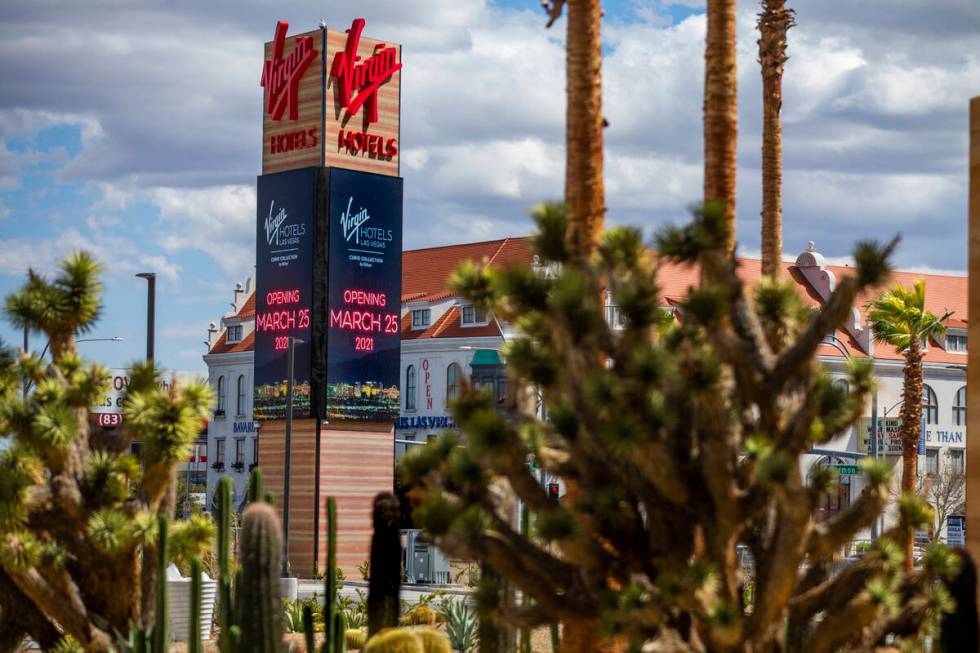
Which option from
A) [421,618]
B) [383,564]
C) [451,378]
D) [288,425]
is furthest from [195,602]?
[451,378]

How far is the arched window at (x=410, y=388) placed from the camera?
7695 cm

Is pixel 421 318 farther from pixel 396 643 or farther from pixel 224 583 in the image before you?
pixel 224 583

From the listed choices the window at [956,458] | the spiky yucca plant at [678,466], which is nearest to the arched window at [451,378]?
the window at [956,458]

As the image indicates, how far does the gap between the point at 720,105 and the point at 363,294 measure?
101 feet

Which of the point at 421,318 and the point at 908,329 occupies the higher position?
the point at 421,318

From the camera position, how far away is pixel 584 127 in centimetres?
1472

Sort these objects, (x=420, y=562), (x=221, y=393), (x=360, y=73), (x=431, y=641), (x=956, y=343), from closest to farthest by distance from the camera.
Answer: (x=431, y=641), (x=420, y=562), (x=360, y=73), (x=956, y=343), (x=221, y=393)

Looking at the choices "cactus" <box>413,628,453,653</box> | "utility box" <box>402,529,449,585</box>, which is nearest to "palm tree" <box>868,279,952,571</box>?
"utility box" <box>402,529,449,585</box>

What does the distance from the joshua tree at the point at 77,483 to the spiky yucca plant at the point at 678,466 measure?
3.52 metres

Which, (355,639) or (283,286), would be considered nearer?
(355,639)

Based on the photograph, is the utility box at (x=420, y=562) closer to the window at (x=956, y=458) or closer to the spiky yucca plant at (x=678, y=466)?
the spiky yucca plant at (x=678, y=466)

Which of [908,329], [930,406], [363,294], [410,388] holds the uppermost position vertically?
[363,294]

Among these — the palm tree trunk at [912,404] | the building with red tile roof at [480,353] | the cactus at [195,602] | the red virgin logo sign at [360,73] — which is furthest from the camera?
the building with red tile roof at [480,353]

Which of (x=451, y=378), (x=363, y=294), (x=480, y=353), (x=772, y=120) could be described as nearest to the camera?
(x=772, y=120)
